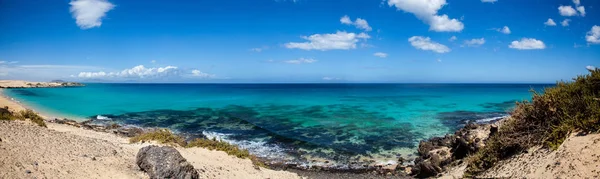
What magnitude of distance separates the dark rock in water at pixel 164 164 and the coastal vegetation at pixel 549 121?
9.19 m

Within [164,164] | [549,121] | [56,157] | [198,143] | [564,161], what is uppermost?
[549,121]

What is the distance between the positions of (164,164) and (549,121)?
37.1 ft

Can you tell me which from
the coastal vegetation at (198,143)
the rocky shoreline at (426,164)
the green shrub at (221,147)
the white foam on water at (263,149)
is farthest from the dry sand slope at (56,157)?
the rocky shoreline at (426,164)

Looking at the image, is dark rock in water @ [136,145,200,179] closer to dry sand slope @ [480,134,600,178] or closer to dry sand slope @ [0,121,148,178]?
dry sand slope @ [0,121,148,178]

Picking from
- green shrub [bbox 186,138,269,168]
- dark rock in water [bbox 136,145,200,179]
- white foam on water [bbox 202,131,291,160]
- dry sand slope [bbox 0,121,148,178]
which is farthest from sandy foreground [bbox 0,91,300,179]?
white foam on water [bbox 202,131,291,160]

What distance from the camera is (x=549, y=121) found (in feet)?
31.1

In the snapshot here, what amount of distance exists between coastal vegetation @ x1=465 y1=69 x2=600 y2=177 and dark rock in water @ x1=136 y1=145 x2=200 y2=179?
9.19 metres

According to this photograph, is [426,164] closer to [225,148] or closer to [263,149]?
[225,148]

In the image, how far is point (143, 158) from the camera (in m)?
10.2

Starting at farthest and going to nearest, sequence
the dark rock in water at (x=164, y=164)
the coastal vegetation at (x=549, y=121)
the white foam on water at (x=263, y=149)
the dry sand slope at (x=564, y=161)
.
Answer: the white foam on water at (x=263, y=149), the dark rock in water at (x=164, y=164), the coastal vegetation at (x=549, y=121), the dry sand slope at (x=564, y=161)

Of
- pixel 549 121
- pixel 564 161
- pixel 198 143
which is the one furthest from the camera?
pixel 198 143

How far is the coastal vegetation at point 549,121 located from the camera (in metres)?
8.70

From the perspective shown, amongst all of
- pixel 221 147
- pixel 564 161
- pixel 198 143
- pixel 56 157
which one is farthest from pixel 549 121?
pixel 198 143

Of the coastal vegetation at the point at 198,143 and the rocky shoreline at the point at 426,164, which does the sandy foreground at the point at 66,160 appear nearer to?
the coastal vegetation at the point at 198,143
